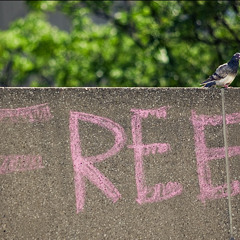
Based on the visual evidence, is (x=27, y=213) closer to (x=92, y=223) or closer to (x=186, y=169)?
(x=92, y=223)

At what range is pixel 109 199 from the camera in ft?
11.8

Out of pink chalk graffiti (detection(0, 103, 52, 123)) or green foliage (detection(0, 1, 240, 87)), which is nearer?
pink chalk graffiti (detection(0, 103, 52, 123))

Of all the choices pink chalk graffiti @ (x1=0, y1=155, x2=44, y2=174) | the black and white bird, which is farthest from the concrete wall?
the black and white bird

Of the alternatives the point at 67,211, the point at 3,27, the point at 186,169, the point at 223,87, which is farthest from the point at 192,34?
the point at 3,27

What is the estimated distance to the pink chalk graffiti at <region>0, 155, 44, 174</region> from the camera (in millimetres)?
3383

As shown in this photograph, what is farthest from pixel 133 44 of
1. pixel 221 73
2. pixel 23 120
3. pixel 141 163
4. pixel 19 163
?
pixel 19 163

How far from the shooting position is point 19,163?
3.41 m

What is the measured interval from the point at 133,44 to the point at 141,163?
6.92 metres

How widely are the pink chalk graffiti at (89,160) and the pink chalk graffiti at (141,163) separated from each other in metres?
0.14

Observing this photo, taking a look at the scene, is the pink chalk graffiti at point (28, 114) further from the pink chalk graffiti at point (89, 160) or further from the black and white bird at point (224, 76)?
the black and white bird at point (224, 76)

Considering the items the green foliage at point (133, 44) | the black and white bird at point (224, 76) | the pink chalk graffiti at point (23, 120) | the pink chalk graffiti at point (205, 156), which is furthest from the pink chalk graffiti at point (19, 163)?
the green foliage at point (133, 44)

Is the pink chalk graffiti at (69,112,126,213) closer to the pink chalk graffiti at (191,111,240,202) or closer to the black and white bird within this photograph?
the pink chalk graffiti at (191,111,240,202)

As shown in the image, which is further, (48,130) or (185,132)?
(185,132)

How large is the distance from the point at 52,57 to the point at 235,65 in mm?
8637
